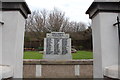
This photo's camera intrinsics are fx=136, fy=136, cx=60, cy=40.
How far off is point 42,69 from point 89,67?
5.94 feet

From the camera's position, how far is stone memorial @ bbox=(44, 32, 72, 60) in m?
8.95

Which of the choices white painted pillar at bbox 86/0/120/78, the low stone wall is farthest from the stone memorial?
white painted pillar at bbox 86/0/120/78

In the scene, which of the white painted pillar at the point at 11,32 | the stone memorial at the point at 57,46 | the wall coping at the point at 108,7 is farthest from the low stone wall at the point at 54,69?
the stone memorial at the point at 57,46

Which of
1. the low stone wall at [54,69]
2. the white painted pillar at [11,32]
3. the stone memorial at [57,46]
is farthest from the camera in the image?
the stone memorial at [57,46]

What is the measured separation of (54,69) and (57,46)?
4.25m

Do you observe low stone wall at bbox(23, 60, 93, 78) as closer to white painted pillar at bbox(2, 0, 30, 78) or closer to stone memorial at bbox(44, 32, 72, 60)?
white painted pillar at bbox(2, 0, 30, 78)

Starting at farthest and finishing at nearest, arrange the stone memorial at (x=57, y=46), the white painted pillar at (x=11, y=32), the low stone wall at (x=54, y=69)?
1. the stone memorial at (x=57, y=46)
2. the low stone wall at (x=54, y=69)
3. the white painted pillar at (x=11, y=32)

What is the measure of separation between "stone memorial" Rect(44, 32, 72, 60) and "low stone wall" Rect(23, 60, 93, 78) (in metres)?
3.62

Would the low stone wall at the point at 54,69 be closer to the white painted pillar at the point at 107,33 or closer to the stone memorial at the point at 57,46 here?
the white painted pillar at the point at 107,33

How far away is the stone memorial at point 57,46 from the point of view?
8.95 meters

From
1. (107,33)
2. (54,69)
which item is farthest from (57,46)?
(107,33)

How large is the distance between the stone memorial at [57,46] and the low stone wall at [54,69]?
3.62 m

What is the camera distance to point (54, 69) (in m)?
5.06

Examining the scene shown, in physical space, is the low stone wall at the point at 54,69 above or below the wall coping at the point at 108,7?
below
